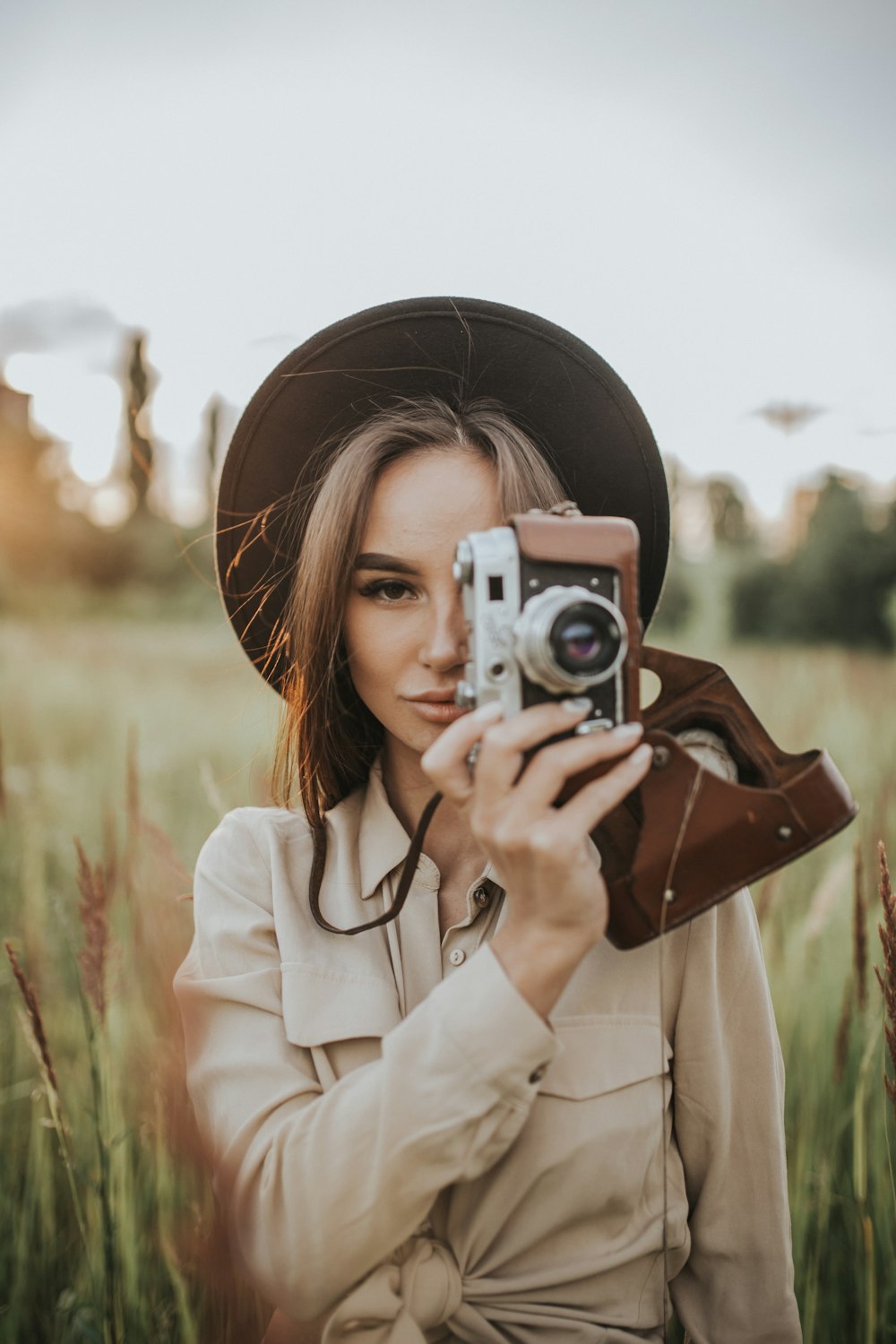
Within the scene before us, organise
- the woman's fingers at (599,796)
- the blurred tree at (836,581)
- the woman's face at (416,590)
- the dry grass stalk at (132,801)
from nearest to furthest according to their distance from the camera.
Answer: the woman's fingers at (599,796) < the woman's face at (416,590) < the dry grass stalk at (132,801) < the blurred tree at (836,581)

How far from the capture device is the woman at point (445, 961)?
1082 mm

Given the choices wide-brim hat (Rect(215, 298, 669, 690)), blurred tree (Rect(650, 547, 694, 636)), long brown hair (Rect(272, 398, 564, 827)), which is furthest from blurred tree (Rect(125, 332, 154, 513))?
blurred tree (Rect(650, 547, 694, 636))

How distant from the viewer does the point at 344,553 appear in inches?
58.9

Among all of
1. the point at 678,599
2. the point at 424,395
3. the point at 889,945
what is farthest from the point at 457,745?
the point at 678,599

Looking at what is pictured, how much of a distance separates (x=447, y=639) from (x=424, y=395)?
59 centimetres

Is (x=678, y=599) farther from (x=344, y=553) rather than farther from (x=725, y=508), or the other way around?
(x=344, y=553)

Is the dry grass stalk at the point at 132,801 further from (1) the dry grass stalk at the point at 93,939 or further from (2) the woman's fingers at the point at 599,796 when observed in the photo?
(2) the woman's fingers at the point at 599,796

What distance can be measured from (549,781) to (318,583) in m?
0.65

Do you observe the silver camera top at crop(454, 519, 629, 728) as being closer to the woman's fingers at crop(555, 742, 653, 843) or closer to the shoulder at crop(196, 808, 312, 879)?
the woman's fingers at crop(555, 742, 653, 843)

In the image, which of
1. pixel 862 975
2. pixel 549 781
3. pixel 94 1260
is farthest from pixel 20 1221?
pixel 862 975

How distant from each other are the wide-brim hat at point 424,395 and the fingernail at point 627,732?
0.71 metres

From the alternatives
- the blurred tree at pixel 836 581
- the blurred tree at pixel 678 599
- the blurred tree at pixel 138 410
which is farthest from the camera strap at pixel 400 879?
the blurred tree at pixel 678 599

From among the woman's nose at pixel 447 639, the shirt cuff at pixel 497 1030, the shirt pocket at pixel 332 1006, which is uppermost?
the woman's nose at pixel 447 639

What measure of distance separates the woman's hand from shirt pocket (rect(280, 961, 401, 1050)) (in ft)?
1.17
